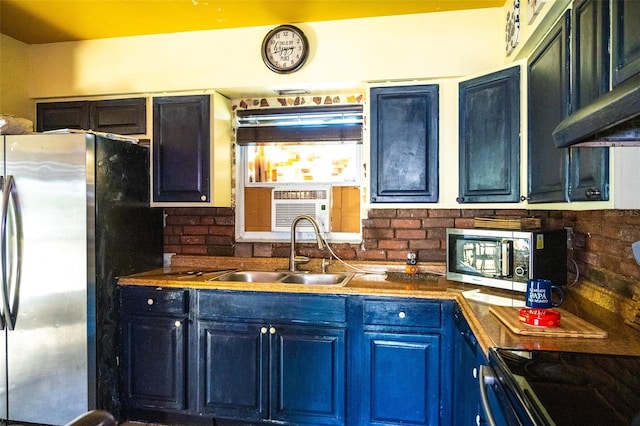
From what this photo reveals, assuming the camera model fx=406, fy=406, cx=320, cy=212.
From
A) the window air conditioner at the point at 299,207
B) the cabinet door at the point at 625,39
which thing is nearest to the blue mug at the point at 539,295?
the cabinet door at the point at 625,39

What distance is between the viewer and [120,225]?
2.45 meters

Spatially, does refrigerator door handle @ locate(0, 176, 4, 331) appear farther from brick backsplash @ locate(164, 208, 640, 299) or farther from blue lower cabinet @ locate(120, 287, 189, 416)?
brick backsplash @ locate(164, 208, 640, 299)

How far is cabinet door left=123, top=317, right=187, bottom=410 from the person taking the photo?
2.32 metres

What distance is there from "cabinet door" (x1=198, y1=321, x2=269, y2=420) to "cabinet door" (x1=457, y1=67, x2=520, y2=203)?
141 centimetres

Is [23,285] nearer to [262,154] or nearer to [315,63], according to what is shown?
[262,154]

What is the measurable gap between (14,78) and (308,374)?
2.73 metres

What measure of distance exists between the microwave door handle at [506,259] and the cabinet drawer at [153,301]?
170cm

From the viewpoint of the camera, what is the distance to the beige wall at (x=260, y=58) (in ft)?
7.64

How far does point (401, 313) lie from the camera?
6.79ft

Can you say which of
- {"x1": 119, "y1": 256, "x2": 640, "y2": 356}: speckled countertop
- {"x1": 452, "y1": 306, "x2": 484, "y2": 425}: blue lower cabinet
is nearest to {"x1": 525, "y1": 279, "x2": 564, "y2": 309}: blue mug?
{"x1": 119, "y1": 256, "x2": 640, "y2": 356}: speckled countertop

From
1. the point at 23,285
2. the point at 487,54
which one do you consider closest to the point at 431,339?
the point at 487,54

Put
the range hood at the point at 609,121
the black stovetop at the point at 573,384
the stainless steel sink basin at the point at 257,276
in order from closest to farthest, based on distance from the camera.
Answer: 1. the range hood at the point at 609,121
2. the black stovetop at the point at 573,384
3. the stainless steel sink basin at the point at 257,276

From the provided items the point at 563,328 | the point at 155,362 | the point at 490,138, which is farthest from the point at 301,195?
the point at 563,328

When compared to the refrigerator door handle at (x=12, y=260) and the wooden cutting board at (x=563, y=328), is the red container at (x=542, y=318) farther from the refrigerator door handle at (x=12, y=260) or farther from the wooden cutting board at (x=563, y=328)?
the refrigerator door handle at (x=12, y=260)
